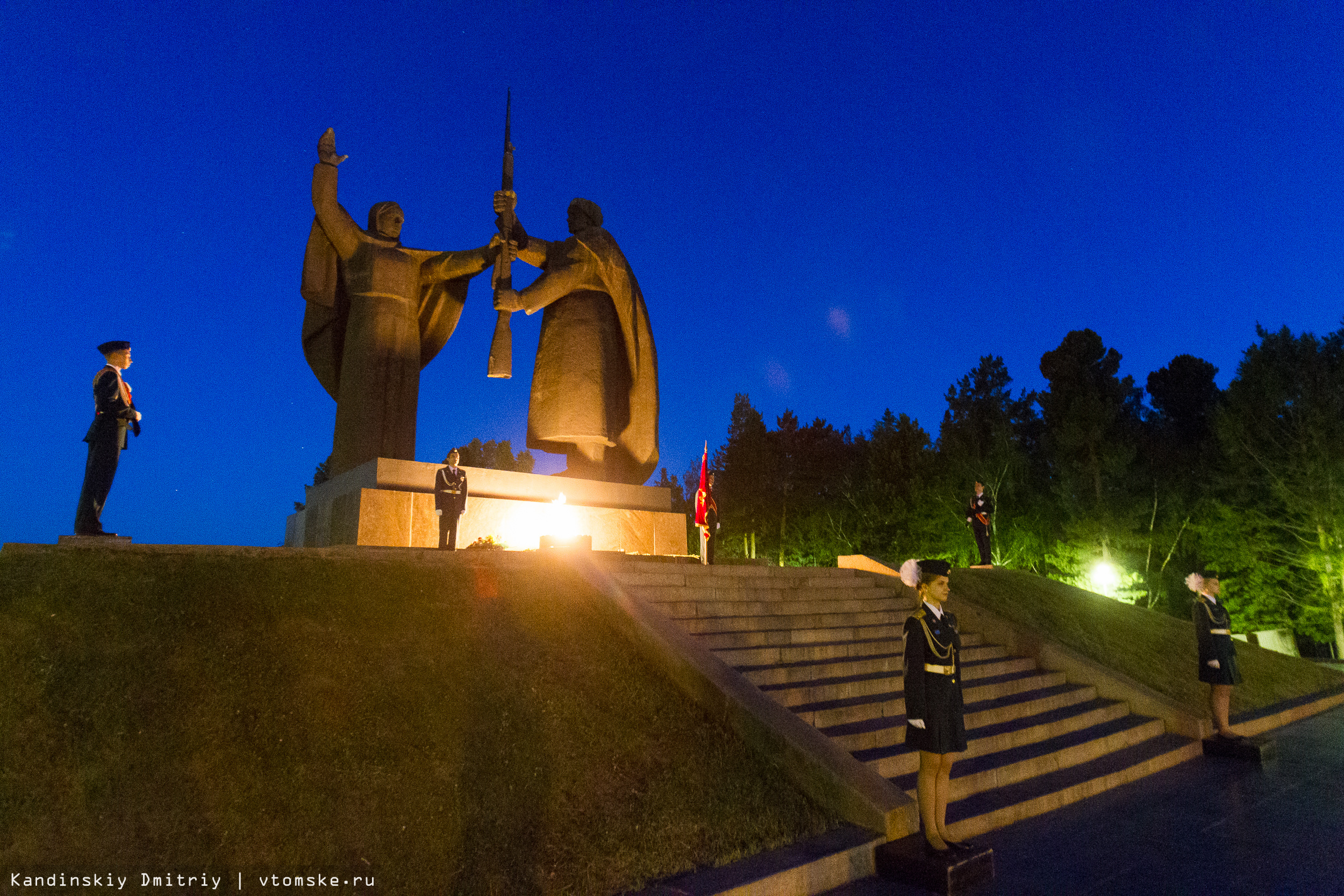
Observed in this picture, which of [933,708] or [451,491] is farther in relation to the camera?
[451,491]

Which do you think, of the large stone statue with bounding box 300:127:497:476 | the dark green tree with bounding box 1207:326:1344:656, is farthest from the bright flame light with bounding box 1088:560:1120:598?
the large stone statue with bounding box 300:127:497:476

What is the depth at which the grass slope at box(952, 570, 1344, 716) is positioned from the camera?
1080 centimetres

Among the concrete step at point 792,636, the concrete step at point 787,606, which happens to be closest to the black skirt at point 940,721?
the concrete step at point 792,636

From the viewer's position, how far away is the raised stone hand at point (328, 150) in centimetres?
1230

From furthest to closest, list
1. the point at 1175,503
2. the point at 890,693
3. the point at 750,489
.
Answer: the point at 750,489, the point at 1175,503, the point at 890,693

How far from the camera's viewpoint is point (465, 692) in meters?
5.35

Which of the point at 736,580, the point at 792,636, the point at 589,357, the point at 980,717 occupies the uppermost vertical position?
the point at 589,357

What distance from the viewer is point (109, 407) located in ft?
22.3

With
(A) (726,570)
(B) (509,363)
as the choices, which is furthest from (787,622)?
(B) (509,363)

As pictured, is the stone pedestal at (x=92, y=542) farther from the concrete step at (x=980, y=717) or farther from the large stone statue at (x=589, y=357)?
the large stone statue at (x=589, y=357)

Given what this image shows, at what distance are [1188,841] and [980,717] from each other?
8.08ft

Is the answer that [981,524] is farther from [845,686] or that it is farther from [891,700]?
[845,686]

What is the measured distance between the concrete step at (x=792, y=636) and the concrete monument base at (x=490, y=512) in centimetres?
358

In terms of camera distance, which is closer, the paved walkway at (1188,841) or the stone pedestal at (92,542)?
the paved walkway at (1188,841)
